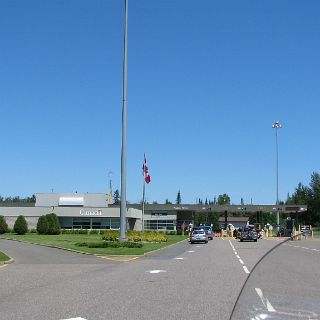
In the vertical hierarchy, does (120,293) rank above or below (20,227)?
below

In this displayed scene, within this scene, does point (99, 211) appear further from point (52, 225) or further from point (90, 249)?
point (90, 249)

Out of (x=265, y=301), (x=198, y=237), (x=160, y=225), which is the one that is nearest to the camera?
(x=265, y=301)

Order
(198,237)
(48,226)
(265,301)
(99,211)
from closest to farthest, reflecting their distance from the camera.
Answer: (265,301) < (198,237) < (48,226) < (99,211)

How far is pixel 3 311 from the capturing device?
10109 mm

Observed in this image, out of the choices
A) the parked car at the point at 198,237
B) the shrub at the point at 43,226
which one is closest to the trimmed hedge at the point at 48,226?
the shrub at the point at 43,226

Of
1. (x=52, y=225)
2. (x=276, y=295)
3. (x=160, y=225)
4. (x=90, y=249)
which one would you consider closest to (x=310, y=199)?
(x=160, y=225)

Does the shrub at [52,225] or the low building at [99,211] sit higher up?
the low building at [99,211]

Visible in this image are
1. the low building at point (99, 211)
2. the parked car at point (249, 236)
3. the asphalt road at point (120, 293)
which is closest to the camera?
the asphalt road at point (120, 293)

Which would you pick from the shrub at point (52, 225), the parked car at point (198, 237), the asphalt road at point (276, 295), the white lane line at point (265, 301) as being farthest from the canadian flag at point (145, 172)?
the white lane line at point (265, 301)

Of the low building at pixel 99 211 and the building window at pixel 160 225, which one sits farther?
the building window at pixel 160 225

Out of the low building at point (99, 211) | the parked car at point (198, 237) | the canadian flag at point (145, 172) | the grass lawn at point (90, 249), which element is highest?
the canadian flag at point (145, 172)

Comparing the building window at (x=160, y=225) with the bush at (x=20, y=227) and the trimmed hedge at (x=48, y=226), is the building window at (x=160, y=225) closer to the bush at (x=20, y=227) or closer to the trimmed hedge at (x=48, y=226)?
the trimmed hedge at (x=48, y=226)

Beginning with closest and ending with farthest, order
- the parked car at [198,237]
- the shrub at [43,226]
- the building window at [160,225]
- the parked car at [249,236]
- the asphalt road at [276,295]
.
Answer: the asphalt road at [276,295] → the parked car at [198,237] → the parked car at [249,236] → the shrub at [43,226] → the building window at [160,225]

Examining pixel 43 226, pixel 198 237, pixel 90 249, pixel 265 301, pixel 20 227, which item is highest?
pixel 265 301
